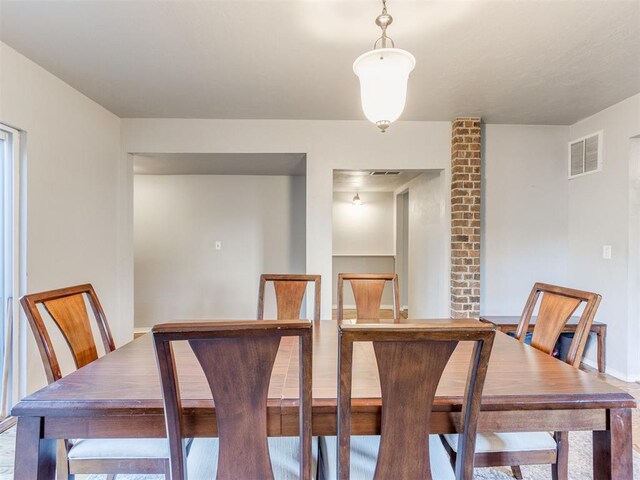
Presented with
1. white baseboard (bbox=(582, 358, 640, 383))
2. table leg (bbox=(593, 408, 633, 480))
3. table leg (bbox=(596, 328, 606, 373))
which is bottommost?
white baseboard (bbox=(582, 358, 640, 383))

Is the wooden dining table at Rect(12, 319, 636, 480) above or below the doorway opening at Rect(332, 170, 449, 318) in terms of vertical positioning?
below

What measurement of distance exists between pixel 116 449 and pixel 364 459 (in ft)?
2.89

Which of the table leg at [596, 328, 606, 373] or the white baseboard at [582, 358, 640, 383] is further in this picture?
the table leg at [596, 328, 606, 373]

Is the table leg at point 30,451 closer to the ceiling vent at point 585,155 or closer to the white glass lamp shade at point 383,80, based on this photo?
the white glass lamp shade at point 383,80

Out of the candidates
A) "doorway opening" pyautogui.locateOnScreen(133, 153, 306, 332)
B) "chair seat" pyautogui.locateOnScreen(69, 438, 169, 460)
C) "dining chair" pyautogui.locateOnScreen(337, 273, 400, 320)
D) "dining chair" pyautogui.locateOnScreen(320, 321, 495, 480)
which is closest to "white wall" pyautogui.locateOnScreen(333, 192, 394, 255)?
"doorway opening" pyautogui.locateOnScreen(133, 153, 306, 332)

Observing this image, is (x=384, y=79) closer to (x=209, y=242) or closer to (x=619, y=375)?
(x=619, y=375)

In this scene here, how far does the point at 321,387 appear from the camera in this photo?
107 centimetres

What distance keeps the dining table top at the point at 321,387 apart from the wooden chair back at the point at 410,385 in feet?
0.25

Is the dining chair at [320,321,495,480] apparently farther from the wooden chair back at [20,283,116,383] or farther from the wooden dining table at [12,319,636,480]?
the wooden chair back at [20,283,116,383]

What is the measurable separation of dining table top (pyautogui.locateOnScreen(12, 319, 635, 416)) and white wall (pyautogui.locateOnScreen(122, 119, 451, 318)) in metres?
2.04

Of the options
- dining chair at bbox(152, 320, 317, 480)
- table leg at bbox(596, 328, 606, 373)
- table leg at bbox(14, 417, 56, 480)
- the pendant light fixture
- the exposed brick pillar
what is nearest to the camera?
dining chair at bbox(152, 320, 317, 480)

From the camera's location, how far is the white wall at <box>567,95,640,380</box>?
9.22 feet

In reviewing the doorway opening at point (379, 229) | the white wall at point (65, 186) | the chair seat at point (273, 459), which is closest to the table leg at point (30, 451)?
the chair seat at point (273, 459)

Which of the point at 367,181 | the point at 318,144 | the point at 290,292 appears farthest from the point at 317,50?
the point at 367,181
